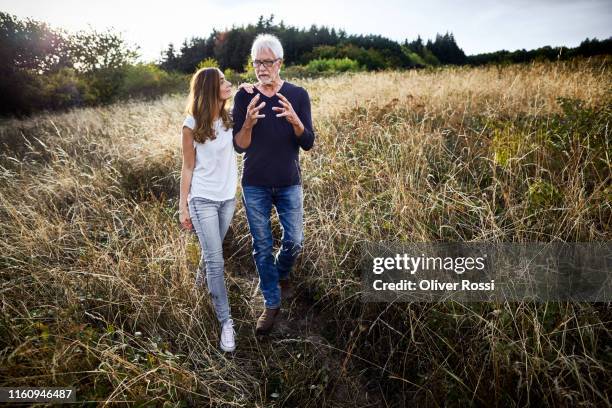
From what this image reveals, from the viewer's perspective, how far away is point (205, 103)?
240 cm

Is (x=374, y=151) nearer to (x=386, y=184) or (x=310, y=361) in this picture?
(x=386, y=184)

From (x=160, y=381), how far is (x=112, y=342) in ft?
1.99

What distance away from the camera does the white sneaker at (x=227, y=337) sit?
97.6 inches

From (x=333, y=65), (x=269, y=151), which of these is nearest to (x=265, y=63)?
(x=269, y=151)

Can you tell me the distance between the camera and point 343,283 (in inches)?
111

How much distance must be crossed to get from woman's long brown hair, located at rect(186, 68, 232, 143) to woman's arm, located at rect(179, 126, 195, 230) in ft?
0.18

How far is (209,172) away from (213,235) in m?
0.45

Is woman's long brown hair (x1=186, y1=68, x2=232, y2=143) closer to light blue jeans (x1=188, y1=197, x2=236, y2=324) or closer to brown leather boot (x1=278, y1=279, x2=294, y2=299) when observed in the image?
light blue jeans (x1=188, y1=197, x2=236, y2=324)

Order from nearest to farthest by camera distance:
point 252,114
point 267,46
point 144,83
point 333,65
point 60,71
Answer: point 252,114 < point 267,46 < point 60,71 < point 144,83 < point 333,65

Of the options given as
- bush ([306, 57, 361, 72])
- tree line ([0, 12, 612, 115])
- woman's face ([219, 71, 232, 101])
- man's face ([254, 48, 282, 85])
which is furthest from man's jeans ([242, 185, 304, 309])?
bush ([306, 57, 361, 72])

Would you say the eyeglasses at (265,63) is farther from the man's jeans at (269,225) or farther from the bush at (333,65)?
the bush at (333,65)

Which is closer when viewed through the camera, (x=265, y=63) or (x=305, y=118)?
(x=265, y=63)

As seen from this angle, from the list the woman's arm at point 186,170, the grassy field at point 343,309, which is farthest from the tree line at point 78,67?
the woman's arm at point 186,170

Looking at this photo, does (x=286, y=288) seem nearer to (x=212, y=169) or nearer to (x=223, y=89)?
(x=212, y=169)
